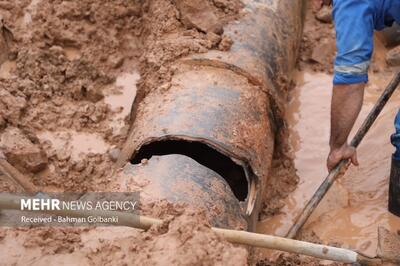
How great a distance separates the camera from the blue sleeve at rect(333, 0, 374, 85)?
126 inches

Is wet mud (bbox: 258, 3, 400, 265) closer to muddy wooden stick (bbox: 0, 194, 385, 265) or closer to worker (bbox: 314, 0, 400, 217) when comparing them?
worker (bbox: 314, 0, 400, 217)

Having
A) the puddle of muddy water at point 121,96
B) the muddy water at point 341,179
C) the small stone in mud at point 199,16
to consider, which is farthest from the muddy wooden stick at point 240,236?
the puddle of muddy water at point 121,96

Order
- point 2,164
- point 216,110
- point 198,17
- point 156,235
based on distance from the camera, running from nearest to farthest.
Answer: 1. point 156,235
2. point 216,110
3. point 2,164
4. point 198,17

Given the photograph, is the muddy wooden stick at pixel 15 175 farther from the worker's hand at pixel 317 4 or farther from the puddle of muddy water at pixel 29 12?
the worker's hand at pixel 317 4

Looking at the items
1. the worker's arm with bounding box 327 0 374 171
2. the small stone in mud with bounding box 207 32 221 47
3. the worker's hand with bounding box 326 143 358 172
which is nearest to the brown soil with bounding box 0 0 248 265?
the small stone in mud with bounding box 207 32 221 47

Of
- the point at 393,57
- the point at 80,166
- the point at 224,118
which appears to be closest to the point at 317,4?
the point at 393,57

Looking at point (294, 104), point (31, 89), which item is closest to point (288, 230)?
point (294, 104)

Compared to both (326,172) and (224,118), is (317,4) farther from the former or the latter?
(224,118)

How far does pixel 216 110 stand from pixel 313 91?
1.88 m

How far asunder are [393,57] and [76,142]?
2902 millimetres

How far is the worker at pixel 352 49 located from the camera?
3215 millimetres

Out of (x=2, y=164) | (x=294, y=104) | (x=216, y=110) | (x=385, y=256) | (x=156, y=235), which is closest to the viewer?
(x=156, y=235)

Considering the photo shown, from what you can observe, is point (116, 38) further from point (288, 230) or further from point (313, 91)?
point (288, 230)

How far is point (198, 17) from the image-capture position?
3.95 metres
